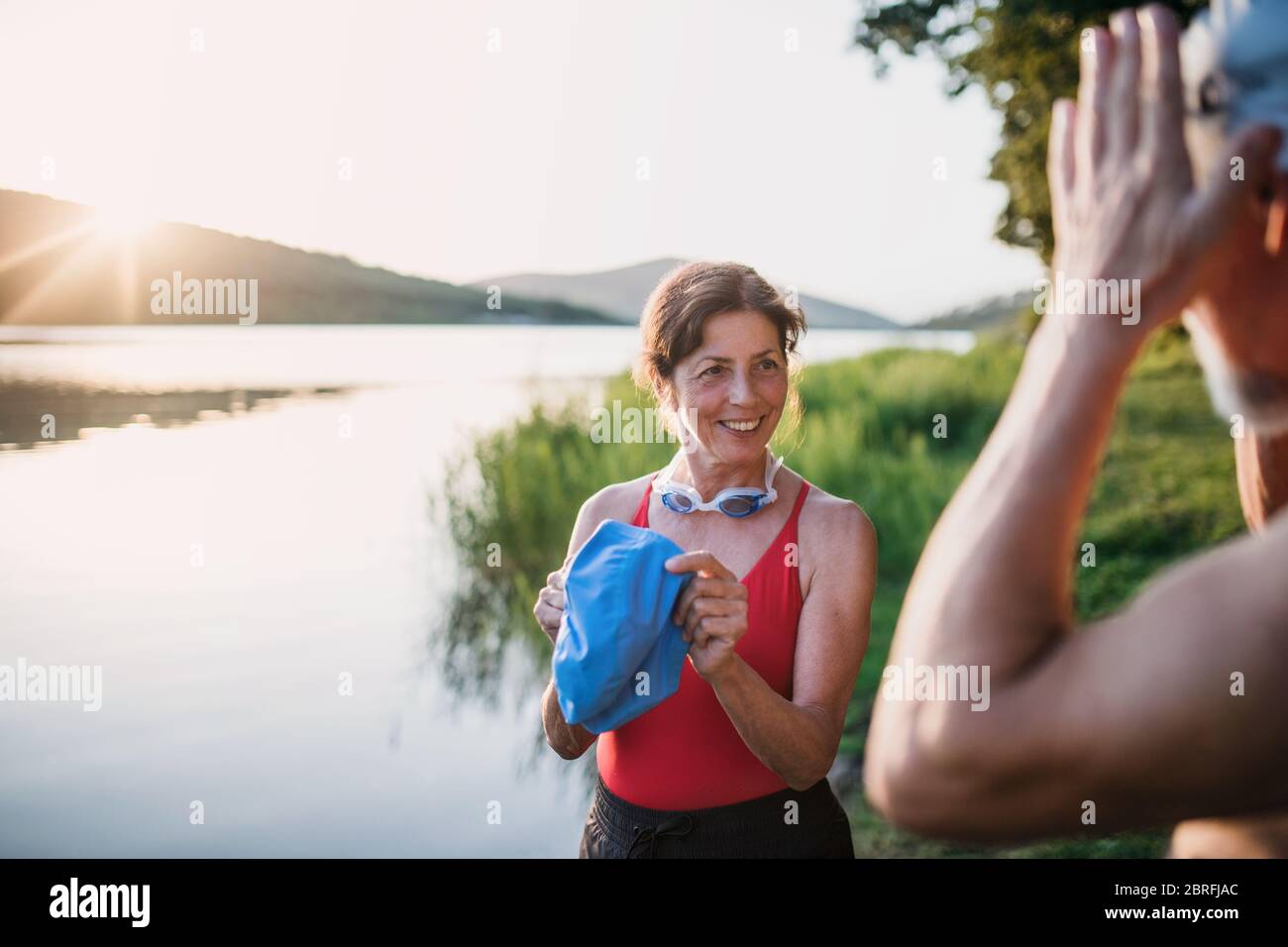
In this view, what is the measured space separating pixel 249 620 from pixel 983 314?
15.8 ft

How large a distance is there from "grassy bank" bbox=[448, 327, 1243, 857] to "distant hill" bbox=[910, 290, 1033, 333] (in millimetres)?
725

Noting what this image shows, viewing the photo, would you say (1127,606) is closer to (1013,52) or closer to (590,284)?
(590,284)

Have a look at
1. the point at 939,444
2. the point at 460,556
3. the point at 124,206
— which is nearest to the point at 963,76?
the point at 939,444

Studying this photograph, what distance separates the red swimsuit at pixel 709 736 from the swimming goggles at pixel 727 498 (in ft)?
0.49

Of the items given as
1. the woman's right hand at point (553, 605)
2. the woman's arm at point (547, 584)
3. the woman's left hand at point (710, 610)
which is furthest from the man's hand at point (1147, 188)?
the woman's arm at point (547, 584)

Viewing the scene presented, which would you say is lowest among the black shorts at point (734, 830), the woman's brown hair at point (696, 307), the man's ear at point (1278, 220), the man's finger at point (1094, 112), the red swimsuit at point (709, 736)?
the black shorts at point (734, 830)

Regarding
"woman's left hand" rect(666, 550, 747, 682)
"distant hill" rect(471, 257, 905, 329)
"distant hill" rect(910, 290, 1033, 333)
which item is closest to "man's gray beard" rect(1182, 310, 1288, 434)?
"woman's left hand" rect(666, 550, 747, 682)

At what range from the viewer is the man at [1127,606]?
1.84 feet

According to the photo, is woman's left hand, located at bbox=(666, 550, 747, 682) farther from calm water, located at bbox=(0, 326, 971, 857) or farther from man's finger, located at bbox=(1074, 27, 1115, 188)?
calm water, located at bbox=(0, 326, 971, 857)

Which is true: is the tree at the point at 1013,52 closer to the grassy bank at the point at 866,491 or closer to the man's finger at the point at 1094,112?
the grassy bank at the point at 866,491

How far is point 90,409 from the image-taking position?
600cm

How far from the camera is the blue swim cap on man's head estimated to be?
1.52m

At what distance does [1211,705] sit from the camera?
55 centimetres

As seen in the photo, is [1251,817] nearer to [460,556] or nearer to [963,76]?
[460,556]
